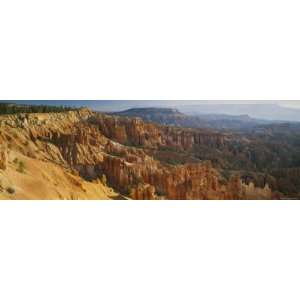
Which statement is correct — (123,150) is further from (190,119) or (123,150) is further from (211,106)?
(211,106)

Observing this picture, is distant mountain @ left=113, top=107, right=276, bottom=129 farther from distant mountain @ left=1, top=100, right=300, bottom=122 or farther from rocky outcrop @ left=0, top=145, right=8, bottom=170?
rocky outcrop @ left=0, top=145, right=8, bottom=170

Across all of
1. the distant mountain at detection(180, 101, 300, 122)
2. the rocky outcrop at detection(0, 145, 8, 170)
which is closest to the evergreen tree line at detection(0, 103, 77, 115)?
the rocky outcrop at detection(0, 145, 8, 170)

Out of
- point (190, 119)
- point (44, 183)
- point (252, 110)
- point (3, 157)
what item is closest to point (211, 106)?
point (190, 119)

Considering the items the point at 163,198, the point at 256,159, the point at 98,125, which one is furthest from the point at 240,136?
the point at 98,125

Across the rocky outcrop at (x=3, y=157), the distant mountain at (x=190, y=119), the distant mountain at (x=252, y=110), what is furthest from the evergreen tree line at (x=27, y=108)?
the distant mountain at (x=252, y=110)
